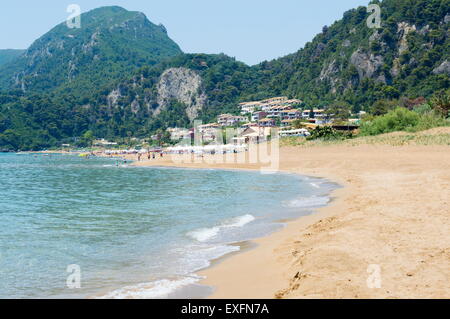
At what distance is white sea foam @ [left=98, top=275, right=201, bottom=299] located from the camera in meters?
8.64

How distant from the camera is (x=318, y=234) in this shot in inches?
488

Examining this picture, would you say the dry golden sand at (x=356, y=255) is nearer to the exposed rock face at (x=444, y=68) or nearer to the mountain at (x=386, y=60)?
the mountain at (x=386, y=60)

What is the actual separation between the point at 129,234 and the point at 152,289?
640 cm

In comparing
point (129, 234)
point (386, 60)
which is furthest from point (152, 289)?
point (386, 60)

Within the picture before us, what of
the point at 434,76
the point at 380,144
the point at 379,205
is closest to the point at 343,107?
the point at 434,76

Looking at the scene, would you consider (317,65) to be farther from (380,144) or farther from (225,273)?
(225,273)

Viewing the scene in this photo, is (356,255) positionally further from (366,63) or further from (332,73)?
(332,73)

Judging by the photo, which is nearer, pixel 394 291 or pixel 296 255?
pixel 394 291

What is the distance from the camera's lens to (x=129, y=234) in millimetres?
15258

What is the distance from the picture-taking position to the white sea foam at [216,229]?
14445 mm

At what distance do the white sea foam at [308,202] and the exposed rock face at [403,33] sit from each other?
12323 cm

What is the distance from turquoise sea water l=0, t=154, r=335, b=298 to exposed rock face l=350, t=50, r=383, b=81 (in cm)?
11605

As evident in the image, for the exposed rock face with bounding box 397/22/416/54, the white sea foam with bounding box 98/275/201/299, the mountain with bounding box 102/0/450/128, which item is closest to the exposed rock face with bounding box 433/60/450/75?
the mountain with bounding box 102/0/450/128

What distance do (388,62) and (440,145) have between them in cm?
10157
